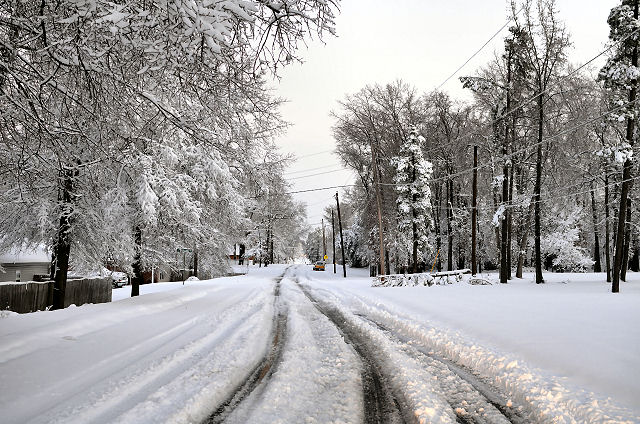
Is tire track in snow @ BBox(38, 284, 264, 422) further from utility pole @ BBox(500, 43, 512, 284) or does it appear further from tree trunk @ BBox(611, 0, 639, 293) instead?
utility pole @ BBox(500, 43, 512, 284)

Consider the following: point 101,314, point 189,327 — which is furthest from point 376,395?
point 101,314

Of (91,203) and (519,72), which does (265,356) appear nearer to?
(91,203)

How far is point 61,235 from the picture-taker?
11.3 meters

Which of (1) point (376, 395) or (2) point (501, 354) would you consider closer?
(1) point (376, 395)

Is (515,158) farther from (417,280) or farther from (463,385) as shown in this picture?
(463,385)

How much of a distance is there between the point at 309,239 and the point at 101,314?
101 metres

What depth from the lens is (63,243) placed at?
446 inches

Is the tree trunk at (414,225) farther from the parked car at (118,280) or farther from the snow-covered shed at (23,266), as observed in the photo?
the snow-covered shed at (23,266)

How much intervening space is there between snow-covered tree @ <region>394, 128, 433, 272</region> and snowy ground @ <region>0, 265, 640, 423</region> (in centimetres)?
1946

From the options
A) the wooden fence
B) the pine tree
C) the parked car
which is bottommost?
the parked car

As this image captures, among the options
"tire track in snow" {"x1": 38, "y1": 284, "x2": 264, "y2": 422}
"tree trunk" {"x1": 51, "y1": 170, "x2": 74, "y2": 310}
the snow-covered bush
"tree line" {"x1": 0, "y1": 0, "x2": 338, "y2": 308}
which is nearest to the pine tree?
"tree line" {"x1": 0, "y1": 0, "x2": 338, "y2": 308}

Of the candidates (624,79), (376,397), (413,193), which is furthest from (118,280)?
(624,79)

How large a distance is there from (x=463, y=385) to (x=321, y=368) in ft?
5.86

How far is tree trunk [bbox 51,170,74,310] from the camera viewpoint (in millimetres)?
10852
